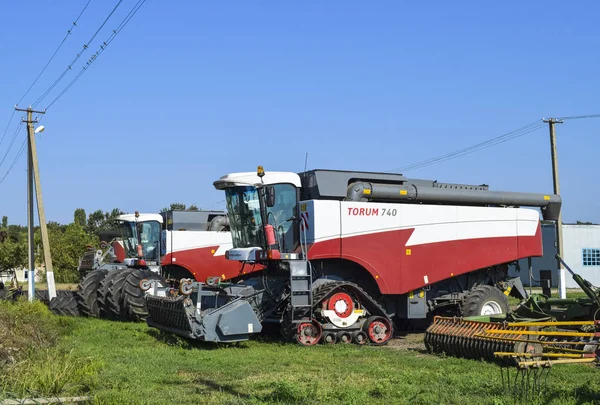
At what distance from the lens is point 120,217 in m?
22.0

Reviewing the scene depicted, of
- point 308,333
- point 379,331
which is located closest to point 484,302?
point 379,331

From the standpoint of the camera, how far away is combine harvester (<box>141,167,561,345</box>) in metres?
13.1

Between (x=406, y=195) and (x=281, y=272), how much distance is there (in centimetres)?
329

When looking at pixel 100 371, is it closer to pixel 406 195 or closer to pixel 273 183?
pixel 273 183

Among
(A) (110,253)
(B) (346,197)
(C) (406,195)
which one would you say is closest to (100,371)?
(B) (346,197)

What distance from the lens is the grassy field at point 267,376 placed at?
772 cm

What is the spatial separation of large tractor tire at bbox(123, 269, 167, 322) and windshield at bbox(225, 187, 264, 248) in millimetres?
3238

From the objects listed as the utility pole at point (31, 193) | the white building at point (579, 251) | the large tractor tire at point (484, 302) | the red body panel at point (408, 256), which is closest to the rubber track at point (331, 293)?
the red body panel at point (408, 256)

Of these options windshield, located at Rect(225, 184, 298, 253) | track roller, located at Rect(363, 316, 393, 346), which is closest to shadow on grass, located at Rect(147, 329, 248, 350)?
windshield, located at Rect(225, 184, 298, 253)

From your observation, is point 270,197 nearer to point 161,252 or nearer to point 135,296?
point 135,296

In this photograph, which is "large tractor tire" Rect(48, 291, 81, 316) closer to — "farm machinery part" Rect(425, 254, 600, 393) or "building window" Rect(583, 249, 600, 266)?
"farm machinery part" Rect(425, 254, 600, 393)

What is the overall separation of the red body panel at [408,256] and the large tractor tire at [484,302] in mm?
537

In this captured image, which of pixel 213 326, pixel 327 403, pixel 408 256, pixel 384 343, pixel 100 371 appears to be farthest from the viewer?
pixel 408 256

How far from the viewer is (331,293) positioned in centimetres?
1355
